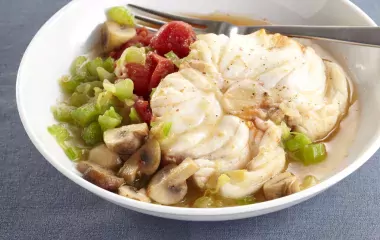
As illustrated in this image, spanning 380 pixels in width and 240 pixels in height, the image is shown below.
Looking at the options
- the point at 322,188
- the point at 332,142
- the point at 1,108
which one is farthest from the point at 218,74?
the point at 1,108

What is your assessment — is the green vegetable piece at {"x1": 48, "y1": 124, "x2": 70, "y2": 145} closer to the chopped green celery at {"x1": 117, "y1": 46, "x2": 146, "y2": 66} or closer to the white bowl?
the white bowl

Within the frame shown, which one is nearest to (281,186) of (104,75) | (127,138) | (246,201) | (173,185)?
(246,201)

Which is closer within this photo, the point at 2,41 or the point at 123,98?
the point at 123,98

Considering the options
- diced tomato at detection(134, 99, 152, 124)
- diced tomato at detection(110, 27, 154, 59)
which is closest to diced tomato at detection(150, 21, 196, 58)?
diced tomato at detection(110, 27, 154, 59)

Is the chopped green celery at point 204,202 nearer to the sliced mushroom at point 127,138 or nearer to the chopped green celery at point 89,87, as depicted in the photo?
the sliced mushroom at point 127,138

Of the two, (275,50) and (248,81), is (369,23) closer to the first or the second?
(275,50)

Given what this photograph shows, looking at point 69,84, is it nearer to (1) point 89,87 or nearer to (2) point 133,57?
(1) point 89,87

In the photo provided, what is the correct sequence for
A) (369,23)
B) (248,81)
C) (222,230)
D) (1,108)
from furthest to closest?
1. (1,108)
2. (369,23)
3. (248,81)
4. (222,230)
